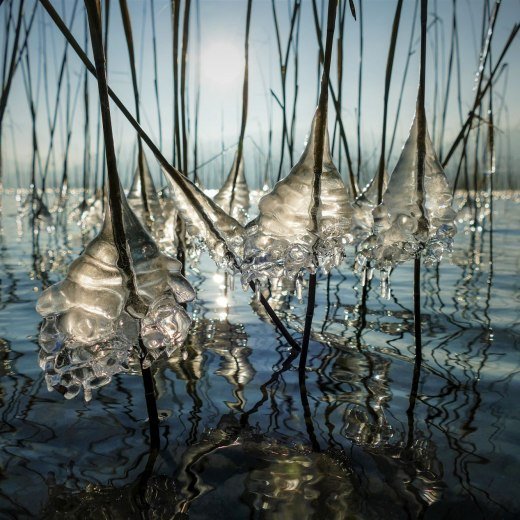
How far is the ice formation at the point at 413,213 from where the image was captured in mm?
1018

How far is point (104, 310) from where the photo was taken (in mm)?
688

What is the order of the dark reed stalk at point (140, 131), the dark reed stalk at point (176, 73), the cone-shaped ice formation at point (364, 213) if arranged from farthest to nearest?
the cone-shaped ice formation at point (364, 213) → the dark reed stalk at point (176, 73) → the dark reed stalk at point (140, 131)

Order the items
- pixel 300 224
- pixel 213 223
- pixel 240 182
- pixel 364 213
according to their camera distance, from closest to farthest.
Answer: pixel 300 224 < pixel 213 223 < pixel 364 213 < pixel 240 182

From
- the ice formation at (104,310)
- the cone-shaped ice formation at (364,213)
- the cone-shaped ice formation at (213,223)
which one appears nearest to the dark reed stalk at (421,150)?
the cone-shaped ice formation at (213,223)

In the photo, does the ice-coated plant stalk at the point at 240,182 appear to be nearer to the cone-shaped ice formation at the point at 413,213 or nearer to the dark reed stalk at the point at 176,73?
the dark reed stalk at the point at 176,73

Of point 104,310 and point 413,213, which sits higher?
point 413,213

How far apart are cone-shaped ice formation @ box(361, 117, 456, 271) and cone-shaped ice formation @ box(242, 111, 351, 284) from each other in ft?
0.39

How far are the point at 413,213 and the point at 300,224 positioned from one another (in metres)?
0.24

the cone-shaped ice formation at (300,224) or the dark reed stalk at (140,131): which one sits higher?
the dark reed stalk at (140,131)

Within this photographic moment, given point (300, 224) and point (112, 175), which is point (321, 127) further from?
point (112, 175)

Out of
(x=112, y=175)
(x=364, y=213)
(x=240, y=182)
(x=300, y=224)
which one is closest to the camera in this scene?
(x=112, y=175)

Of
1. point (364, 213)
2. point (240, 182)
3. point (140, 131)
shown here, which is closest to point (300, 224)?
point (140, 131)

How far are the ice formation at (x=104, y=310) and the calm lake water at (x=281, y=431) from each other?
0.18 m

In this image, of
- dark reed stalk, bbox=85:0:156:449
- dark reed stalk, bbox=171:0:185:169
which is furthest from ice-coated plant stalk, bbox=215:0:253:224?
dark reed stalk, bbox=85:0:156:449
